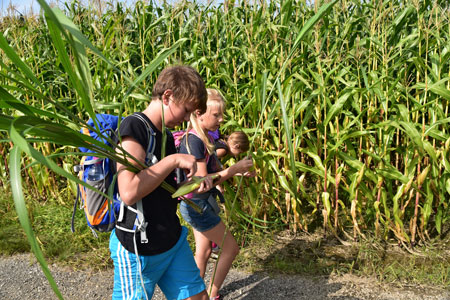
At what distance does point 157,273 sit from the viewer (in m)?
2.13

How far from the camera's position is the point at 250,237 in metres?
4.06

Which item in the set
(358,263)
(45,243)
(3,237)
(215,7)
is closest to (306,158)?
(358,263)

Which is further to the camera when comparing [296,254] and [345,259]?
[296,254]

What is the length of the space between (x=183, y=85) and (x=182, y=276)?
0.93 m

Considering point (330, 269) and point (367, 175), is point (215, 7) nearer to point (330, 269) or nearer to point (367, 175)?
point (367, 175)

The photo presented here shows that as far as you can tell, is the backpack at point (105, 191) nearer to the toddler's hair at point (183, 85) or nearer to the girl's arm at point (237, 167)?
the toddler's hair at point (183, 85)

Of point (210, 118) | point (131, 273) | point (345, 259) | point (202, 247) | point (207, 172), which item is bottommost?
point (345, 259)

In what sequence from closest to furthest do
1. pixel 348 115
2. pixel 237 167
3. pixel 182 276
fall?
pixel 182 276, pixel 237 167, pixel 348 115

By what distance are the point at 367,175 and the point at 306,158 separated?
0.97 metres

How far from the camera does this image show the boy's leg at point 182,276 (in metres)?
2.20

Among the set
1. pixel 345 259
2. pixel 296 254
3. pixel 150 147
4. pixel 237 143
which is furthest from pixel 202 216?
pixel 345 259

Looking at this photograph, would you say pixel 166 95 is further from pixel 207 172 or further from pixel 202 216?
pixel 202 216

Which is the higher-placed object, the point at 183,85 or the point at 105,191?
the point at 183,85

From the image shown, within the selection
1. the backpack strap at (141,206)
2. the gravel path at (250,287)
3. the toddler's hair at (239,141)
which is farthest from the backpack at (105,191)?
the gravel path at (250,287)
